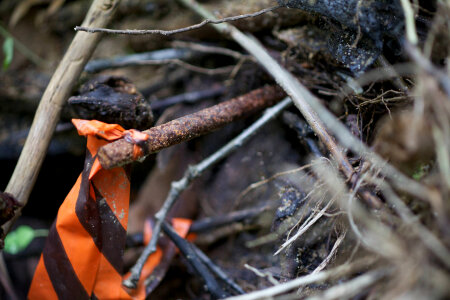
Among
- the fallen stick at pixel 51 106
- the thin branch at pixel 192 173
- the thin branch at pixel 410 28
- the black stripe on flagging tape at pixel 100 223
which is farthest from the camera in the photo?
the thin branch at pixel 192 173

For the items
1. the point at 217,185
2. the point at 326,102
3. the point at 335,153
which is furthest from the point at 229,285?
the point at 326,102

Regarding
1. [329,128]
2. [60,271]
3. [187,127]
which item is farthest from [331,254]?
[60,271]

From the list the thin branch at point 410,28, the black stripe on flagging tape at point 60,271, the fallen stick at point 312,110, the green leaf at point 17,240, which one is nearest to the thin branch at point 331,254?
the fallen stick at point 312,110

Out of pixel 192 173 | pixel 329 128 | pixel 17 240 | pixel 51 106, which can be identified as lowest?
pixel 17 240

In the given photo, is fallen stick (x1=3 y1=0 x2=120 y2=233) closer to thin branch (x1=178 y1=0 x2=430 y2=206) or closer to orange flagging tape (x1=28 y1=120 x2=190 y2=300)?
orange flagging tape (x1=28 y1=120 x2=190 y2=300)

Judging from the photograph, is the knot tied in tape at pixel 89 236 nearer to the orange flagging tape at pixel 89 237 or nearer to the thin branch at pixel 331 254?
the orange flagging tape at pixel 89 237

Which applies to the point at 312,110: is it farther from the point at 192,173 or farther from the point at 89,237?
the point at 89,237

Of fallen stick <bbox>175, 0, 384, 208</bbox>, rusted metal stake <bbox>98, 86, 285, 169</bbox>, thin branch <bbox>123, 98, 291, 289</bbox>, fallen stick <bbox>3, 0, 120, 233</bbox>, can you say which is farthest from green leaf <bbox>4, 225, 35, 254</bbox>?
fallen stick <bbox>175, 0, 384, 208</bbox>
